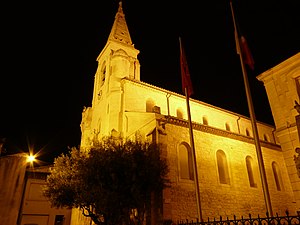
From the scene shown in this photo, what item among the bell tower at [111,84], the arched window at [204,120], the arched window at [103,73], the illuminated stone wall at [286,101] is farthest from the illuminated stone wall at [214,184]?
the arched window at [103,73]

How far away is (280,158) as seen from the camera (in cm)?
2403

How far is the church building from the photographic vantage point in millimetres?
14016

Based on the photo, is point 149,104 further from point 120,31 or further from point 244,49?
point 244,49

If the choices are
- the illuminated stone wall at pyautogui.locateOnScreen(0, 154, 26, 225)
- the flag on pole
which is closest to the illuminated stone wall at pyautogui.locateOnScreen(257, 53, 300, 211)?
the flag on pole

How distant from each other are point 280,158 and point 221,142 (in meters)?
8.01

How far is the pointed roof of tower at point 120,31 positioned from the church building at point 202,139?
0.86 m

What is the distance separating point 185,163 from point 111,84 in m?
12.7

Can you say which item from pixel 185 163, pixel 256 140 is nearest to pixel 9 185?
pixel 185 163

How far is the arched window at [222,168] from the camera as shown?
19.4 metres

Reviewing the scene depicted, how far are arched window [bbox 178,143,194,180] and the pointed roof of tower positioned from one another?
61.1 feet

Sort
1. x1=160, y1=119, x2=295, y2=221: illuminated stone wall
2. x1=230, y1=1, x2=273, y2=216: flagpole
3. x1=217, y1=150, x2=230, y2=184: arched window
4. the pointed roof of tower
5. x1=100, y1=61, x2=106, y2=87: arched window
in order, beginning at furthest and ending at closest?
the pointed roof of tower → x1=100, y1=61, x2=106, y2=87: arched window → x1=217, y1=150, x2=230, y2=184: arched window → x1=160, y1=119, x2=295, y2=221: illuminated stone wall → x1=230, y1=1, x2=273, y2=216: flagpole

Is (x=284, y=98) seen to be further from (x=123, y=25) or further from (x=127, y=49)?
(x=123, y=25)

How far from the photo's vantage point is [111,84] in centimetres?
2662

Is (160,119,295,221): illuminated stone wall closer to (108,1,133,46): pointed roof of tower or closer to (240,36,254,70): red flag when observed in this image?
(240,36,254,70): red flag
